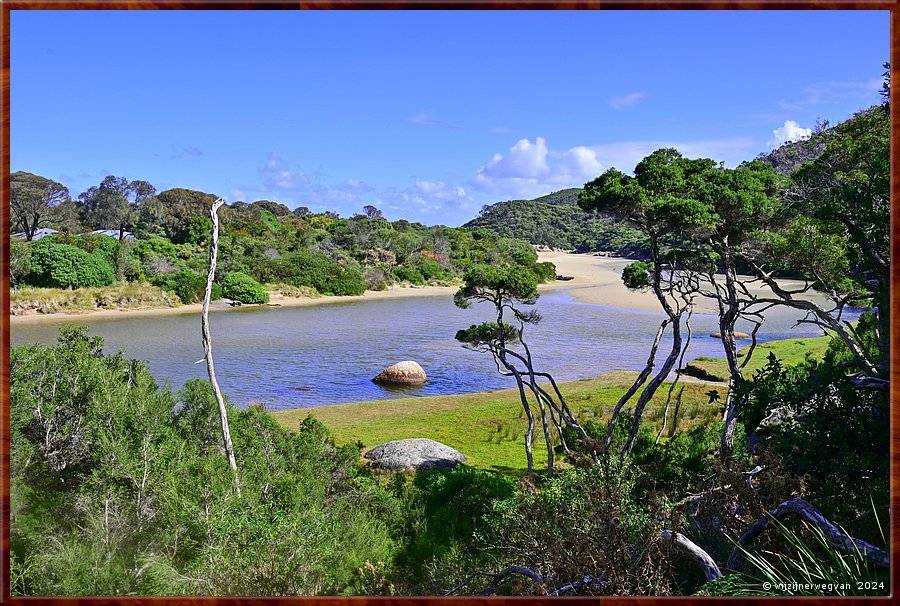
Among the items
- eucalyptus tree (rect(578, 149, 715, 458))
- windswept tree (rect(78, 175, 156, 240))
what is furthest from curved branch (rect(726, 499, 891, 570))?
windswept tree (rect(78, 175, 156, 240))

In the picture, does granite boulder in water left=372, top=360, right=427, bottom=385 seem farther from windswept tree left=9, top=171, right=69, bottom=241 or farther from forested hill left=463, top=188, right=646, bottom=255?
forested hill left=463, top=188, right=646, bottom=255

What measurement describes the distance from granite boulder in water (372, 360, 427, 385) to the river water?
388 millimetres

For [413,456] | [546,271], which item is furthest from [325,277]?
[413,456]

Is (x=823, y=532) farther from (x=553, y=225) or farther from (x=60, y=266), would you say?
(x=553, y=225)

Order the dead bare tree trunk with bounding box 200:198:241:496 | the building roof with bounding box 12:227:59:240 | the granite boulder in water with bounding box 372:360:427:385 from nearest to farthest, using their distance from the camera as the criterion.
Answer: the dead bare tree trunk with bounding box 200:198:241:496 → the granite boulder in water with bounding box 372:360:427:385 → the building roof with bounding box 12:227:59:240

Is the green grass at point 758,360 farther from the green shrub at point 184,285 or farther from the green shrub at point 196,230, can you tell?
the green shrub at point 196,230

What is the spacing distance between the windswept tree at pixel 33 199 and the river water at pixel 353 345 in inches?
364

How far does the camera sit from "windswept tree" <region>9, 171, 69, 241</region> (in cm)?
3325

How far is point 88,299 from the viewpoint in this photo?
1171 inches

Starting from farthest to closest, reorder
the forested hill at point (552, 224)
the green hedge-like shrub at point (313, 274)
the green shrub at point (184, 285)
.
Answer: the forested hill at point (552, 224) < the green hedge-like shrub at point (313, 274) < the green shrub at point (184, 285)

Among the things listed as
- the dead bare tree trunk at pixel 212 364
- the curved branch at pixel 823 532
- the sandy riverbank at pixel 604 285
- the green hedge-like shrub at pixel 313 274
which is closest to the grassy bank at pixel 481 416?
the dead bare tree trunk at pixel 212 364

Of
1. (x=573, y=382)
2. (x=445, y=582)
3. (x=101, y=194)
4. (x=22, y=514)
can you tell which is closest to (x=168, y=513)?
(x=22, y=514)

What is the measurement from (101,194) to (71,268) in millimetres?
12156

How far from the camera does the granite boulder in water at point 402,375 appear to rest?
61.6ft
